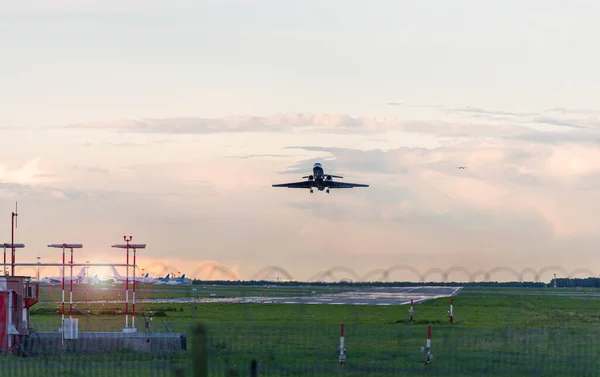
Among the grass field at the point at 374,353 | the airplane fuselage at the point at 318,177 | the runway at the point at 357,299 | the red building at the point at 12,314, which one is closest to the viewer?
the grass field at the point at 374,353

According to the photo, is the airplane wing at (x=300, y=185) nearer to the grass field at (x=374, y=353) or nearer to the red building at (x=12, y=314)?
the grass field at (x=374, y=353)

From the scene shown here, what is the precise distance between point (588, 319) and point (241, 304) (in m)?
42.9

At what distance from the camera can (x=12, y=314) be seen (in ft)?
126

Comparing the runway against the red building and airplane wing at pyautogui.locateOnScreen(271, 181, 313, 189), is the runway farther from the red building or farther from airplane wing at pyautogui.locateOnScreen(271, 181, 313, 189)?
the red building

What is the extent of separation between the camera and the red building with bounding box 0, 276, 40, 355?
38.2m

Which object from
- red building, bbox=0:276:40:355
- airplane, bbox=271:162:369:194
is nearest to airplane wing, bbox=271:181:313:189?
airplane, bbox=271:162:369:194

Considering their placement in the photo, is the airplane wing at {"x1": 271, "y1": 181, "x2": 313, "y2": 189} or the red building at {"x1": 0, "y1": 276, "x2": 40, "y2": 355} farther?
the airplane wing at {"x1": 271, "y1": 181, "x2": 313, "y2": 189}

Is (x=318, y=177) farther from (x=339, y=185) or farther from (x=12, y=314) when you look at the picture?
(x=12, y=314)

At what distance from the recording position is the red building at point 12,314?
125 ft

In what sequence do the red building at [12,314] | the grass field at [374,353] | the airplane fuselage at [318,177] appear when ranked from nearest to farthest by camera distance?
the grass field at [374,353] < the red building at [12,314] < the airplane fuselage at [318,177]

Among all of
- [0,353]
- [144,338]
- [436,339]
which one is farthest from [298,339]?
[0,353]

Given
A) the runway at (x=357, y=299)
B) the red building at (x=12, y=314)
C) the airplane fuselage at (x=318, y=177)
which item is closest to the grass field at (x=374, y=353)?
the red building at (x=12, y=314)

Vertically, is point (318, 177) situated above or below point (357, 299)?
above

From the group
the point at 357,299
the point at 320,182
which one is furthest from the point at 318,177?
the point at 357,299
